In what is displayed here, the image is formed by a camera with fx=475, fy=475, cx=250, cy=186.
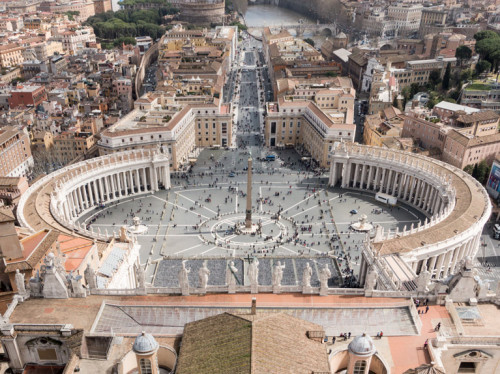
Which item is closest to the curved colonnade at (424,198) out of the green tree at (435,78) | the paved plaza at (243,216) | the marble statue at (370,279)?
the paved plaza at (243,216)

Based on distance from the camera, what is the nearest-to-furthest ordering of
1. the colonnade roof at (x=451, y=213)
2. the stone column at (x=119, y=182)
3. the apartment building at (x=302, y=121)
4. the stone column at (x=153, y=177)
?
the colonnade roof at (x=451, y=213)
the stone column at (x=119, y=182)
the stone column at (x=153, y=177)
the apartment building at (x=302, y=121)

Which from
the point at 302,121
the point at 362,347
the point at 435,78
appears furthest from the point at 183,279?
the point at 435,78

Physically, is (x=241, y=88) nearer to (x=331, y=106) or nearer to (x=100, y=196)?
(x=331, y=106)

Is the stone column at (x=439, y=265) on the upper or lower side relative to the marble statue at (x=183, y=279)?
A: lower

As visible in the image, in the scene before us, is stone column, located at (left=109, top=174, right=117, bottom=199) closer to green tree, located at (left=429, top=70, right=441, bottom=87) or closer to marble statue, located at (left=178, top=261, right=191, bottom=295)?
marble statue, located at (left=178, top=261, right=191, bottom=295)

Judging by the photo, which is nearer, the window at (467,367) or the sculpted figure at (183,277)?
the window at (467,367)

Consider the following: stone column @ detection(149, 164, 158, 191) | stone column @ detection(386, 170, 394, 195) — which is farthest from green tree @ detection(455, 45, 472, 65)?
stone column @ detection(149, 164, 158, 191)

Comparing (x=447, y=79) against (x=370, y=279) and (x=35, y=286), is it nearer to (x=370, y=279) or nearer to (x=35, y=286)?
(x=370, y=279)

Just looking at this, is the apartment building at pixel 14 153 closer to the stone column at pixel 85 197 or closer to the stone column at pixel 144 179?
the stone column at pixel 85 197
